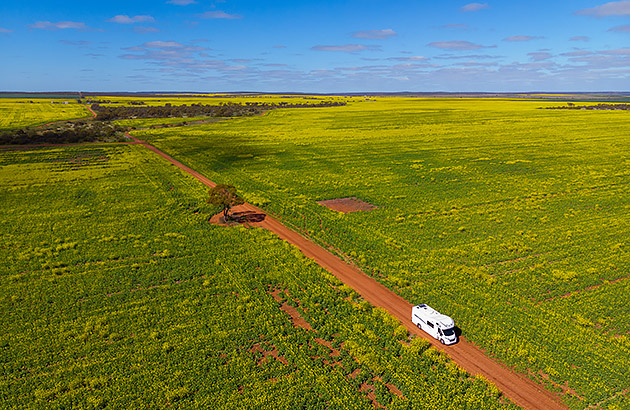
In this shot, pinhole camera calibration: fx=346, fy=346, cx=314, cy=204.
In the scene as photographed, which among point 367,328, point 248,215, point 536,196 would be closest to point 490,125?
point 536,196

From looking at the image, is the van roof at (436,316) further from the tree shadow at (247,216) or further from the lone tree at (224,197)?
the tree shadow at (247,216)

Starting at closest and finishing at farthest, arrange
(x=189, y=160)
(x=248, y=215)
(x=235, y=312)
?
(x=235, y=312) → (x=248, y=215) → (x=189, y=160)

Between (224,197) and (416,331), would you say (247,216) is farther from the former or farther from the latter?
(416,331)

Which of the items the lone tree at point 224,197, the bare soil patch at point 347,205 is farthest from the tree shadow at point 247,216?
the bare soil patch at point 347,205

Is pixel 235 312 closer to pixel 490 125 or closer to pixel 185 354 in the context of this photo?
pixel 185 354

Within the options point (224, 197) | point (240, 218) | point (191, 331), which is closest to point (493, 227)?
point (240, 218)

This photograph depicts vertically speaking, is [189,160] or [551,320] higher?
[189,160]
